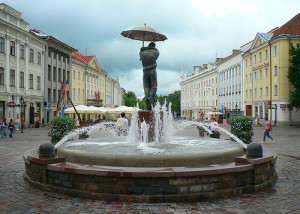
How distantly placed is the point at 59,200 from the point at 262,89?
147 ft

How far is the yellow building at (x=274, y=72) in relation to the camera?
39.8 meters

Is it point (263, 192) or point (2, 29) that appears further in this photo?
point (2, 29)

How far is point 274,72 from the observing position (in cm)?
4172

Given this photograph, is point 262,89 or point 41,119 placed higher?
point 262,89

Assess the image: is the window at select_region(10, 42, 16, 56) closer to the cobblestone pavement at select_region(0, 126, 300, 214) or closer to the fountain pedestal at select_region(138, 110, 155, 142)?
the fountain pedestal at select_region(138, 110, 155, 142)

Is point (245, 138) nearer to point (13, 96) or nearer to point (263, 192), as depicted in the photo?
point (263, 192)

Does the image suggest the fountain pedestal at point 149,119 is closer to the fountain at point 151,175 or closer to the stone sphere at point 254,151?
the fountain at point 151,175

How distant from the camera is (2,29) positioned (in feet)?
104

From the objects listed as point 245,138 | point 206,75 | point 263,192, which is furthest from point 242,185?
point 206,75

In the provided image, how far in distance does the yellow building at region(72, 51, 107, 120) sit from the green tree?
34122mm

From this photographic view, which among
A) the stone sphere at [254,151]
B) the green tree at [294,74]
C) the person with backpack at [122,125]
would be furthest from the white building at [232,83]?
the stone sphere at [254,151]

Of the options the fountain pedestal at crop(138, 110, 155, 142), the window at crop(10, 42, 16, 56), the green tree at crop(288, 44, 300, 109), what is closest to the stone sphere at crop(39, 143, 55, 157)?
the fountain pedestal at crop(138, 110, 155, 142)

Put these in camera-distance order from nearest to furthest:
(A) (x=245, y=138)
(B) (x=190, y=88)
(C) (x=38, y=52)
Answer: (A) (x=245, y=138) → (C) (x=38, y=52) → (B) (x=190, y=88)

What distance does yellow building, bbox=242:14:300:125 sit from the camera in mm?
39812
